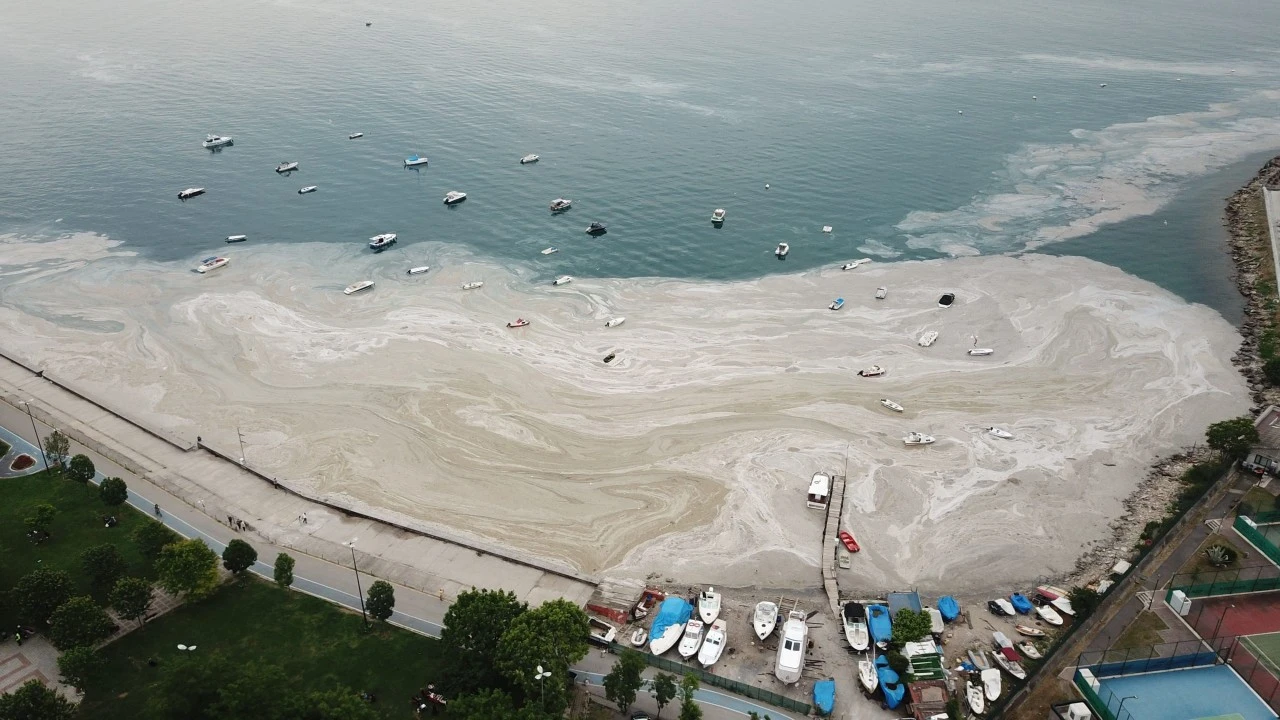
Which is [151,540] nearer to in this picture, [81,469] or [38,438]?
[81,469]

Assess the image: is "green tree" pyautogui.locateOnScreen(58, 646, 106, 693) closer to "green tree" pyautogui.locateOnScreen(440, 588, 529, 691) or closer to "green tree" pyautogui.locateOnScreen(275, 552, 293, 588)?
"green tree" pyautogui.locateOnScreen(275, 552, 293, 588)

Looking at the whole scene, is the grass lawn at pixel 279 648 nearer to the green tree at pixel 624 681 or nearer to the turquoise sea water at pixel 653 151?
the green tree at pixel 624 681

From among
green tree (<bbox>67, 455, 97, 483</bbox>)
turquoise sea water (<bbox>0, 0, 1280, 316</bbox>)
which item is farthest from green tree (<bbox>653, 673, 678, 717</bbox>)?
turquoise sea water (<bbox>0, 0, 1280, 316</bbox>)

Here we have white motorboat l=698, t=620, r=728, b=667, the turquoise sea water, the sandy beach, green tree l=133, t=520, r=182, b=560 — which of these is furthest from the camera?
the turquoise sea water

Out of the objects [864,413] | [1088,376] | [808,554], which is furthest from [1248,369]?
[808,554]

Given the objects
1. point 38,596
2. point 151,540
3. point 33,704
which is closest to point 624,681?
point 33,704

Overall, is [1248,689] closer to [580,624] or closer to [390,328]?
[580,624]
